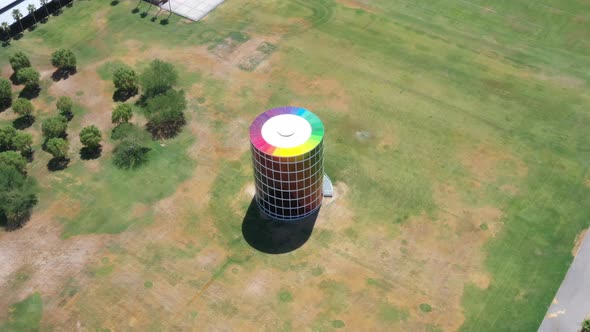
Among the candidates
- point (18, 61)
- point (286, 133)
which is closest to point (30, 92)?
point (18, 61)

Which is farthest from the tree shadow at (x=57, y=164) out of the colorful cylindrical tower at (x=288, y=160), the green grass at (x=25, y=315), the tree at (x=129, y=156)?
the colorful cylindrical tower at (x=288, y=160)

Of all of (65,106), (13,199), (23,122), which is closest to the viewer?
(13,199)

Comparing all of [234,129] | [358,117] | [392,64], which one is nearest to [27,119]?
[234,129]

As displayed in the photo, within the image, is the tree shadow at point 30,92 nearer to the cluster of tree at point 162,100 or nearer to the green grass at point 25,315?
the cluster of tree at point 162,100

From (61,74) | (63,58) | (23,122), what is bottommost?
Answer: (23,122)

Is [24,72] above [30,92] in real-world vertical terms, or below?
above

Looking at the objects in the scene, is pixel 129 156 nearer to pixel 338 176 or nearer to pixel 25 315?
pixel 25 315

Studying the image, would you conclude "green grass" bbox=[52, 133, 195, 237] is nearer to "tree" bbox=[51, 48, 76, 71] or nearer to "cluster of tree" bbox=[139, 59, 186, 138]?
"cluster of tree" bbox=[139, 59, 186, 138]
